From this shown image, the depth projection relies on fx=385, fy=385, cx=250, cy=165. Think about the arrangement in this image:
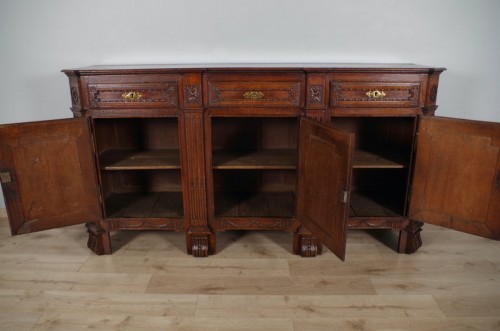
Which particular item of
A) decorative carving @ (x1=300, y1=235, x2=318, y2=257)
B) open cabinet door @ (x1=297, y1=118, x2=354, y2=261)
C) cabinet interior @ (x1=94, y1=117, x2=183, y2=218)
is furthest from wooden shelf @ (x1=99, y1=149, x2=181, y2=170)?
decorative carving @ (x1=300, y1=235, x2=318, y2=257)

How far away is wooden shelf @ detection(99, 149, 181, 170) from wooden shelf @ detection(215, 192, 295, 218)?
400 mm

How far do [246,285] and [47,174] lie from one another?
1175 mm

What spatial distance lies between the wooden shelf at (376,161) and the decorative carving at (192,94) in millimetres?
944

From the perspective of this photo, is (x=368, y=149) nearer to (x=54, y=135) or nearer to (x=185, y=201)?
(x=185, y=201)

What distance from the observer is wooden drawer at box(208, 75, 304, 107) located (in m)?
1.99

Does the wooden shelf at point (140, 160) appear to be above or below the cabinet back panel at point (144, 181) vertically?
above

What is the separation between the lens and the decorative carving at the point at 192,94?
2.00 meters

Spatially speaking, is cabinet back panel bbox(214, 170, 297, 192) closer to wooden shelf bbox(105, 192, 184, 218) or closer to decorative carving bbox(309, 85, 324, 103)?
wooden shelf bbox(105, 192, 184, 218)

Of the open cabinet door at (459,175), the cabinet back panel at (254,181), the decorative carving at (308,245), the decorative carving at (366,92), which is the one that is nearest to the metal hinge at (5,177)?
the cabinet back panel at (254,181)

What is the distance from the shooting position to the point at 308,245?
224 centimetres

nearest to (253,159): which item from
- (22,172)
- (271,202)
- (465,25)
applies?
(271,202)

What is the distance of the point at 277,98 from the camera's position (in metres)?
2.02

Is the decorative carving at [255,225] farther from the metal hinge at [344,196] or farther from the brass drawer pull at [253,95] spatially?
the brass drawer pull at [253,95]

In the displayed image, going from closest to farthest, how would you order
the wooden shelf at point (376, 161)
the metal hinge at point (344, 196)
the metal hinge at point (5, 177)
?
the metal hinge at point (344, 196), the metal hinge at point (5, 177), the wooden shelf at point (376, 161)
